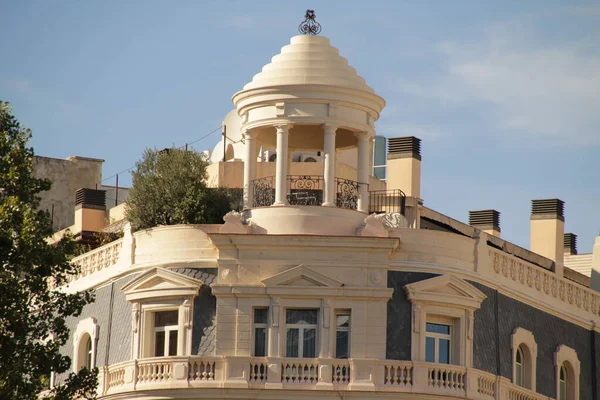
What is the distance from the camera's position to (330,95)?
67250mm

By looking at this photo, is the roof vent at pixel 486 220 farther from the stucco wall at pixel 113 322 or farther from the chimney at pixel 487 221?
the stucco wall at pixel 113 322

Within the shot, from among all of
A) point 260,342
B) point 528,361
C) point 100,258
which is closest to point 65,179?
point 100,258

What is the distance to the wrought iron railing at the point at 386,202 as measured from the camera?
2908 inches

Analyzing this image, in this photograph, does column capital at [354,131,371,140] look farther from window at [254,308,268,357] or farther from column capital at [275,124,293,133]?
window at [254,308,268,357]

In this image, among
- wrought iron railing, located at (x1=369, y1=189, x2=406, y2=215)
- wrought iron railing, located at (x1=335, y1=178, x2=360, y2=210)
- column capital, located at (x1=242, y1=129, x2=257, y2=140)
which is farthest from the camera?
wrought iron railing, located at (x1=369, y1=189, x2=406, y2=215)

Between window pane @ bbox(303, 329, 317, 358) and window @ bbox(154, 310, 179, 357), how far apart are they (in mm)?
4169

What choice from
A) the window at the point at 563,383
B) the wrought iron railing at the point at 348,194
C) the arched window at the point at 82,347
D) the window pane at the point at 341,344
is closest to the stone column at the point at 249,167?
the wrought iron railing at the point at 348,194

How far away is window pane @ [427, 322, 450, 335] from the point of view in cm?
6656

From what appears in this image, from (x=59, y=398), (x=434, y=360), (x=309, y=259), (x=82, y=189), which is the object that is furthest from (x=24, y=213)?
(x=82, y=189)

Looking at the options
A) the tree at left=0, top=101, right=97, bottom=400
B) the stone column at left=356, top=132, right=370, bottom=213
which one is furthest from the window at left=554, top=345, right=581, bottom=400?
the tree at left=0, top=101, right=97, bottom=400

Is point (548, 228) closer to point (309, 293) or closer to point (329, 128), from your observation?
point (329, 128)

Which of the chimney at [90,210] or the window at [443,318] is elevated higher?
the chimney at [90,210]

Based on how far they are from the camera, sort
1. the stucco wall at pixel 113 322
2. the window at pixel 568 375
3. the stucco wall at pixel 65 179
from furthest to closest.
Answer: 1. the stucco wall at pixel 65 179
2. the window at pixel 568 375
3. the stucco wall at pixel 113 322

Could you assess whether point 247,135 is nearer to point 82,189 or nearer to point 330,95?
point 330,95
